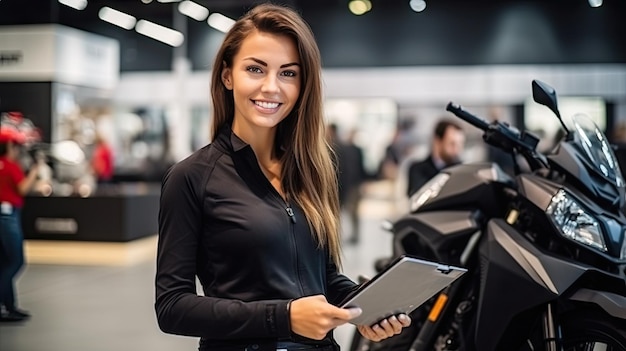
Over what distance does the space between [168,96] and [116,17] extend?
410 centimetres

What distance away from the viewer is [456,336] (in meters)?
2.58

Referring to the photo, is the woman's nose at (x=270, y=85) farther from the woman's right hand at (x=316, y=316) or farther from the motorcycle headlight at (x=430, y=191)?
the motorcycle headlight at (x=430, y=191)

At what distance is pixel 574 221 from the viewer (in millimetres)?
2158

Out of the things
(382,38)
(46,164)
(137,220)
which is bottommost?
(137,220)

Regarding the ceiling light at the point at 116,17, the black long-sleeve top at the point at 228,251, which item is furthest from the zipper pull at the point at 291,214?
the ceiling light at the point at 116,17

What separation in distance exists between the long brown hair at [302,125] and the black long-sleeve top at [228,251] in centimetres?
6

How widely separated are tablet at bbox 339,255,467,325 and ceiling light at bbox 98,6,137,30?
4.78 metres

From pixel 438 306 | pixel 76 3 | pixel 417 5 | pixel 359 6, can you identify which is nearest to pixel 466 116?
pixel 438 306

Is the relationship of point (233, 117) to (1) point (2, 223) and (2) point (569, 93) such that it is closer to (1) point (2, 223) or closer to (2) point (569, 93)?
(1) point (2, 223)

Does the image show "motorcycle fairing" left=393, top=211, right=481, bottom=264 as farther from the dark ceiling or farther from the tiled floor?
the dark ceiling

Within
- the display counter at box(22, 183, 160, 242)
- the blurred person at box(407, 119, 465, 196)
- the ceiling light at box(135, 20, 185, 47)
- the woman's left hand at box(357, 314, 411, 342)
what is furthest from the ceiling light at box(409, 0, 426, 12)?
the woman's left hand at box(357, 314, 411, 342)

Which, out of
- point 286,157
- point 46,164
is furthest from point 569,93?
point 286,157

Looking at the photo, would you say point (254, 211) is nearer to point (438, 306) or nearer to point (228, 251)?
point (228, 251)

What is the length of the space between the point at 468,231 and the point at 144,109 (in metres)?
7.63
